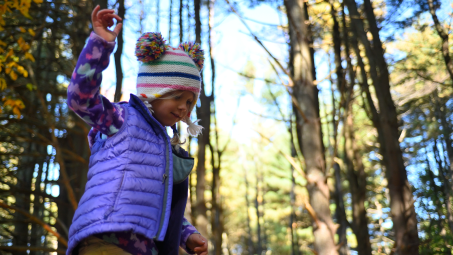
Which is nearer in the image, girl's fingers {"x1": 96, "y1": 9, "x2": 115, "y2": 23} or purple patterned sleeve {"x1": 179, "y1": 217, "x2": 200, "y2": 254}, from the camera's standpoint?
girl's fingers {"x1": 96, "y1": 9, "x2": 115, "y2": 23}

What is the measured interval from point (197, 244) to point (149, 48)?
86cm

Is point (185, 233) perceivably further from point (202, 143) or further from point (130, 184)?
point (202, 143)

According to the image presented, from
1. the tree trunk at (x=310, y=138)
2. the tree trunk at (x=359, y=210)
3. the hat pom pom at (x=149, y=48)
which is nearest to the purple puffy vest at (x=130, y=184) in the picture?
the hat pom pom at (x=149, y=48)

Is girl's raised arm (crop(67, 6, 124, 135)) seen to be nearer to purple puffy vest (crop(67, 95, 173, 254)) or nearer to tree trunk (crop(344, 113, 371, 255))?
purple puffy vest (crop(67, 95, 173, 254))

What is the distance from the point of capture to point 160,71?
1.67m

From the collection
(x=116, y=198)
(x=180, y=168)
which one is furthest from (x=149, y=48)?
(x=116, y=198)

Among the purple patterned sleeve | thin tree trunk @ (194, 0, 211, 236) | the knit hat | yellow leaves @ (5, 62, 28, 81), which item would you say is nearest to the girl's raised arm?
the knit hat

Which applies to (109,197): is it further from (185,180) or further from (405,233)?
(405,233)

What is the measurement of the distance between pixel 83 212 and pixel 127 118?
1.23 feet

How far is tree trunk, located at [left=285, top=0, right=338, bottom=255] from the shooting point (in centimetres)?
274

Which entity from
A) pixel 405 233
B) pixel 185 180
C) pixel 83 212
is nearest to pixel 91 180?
pixel 83 212

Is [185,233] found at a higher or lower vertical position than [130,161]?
lower

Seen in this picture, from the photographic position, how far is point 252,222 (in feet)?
97.5

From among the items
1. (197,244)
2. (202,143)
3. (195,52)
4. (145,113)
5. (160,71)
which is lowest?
(197,244)
